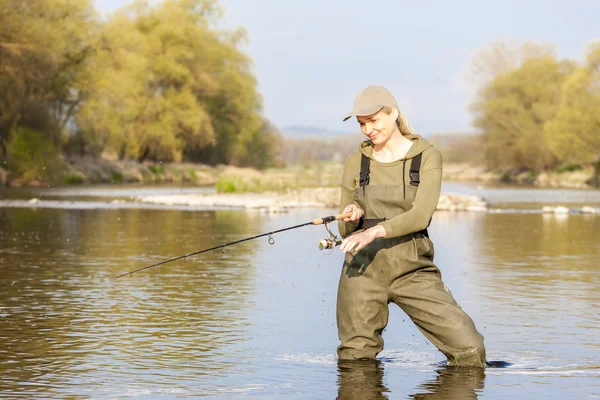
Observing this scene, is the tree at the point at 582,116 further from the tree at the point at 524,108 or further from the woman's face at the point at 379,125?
the woman's face at the point at 379,125

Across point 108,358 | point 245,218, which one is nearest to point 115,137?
point 245,218

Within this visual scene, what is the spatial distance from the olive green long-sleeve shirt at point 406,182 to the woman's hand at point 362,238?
0.15 feet

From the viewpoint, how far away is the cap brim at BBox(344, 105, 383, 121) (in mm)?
7285

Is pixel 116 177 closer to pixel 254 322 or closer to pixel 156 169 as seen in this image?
pixel 156 169

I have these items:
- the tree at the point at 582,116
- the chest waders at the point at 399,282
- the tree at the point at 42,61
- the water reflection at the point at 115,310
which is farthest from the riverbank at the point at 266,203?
the tree at the point at 582,116

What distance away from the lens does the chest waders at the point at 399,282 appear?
7449 millimetres

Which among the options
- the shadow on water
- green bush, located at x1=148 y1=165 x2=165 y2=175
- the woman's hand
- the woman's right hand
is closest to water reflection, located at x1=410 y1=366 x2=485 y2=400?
the shadow on water

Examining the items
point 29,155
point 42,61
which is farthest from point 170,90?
point 29,155

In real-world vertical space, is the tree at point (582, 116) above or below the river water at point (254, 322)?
above

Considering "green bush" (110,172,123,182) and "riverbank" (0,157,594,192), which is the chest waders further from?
"green bush" (110,172,123,182)

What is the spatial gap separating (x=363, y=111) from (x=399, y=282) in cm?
111

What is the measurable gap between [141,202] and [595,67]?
46304 millimetres

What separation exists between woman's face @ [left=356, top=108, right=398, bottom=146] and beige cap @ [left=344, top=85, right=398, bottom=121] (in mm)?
67

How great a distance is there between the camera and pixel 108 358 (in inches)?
333
